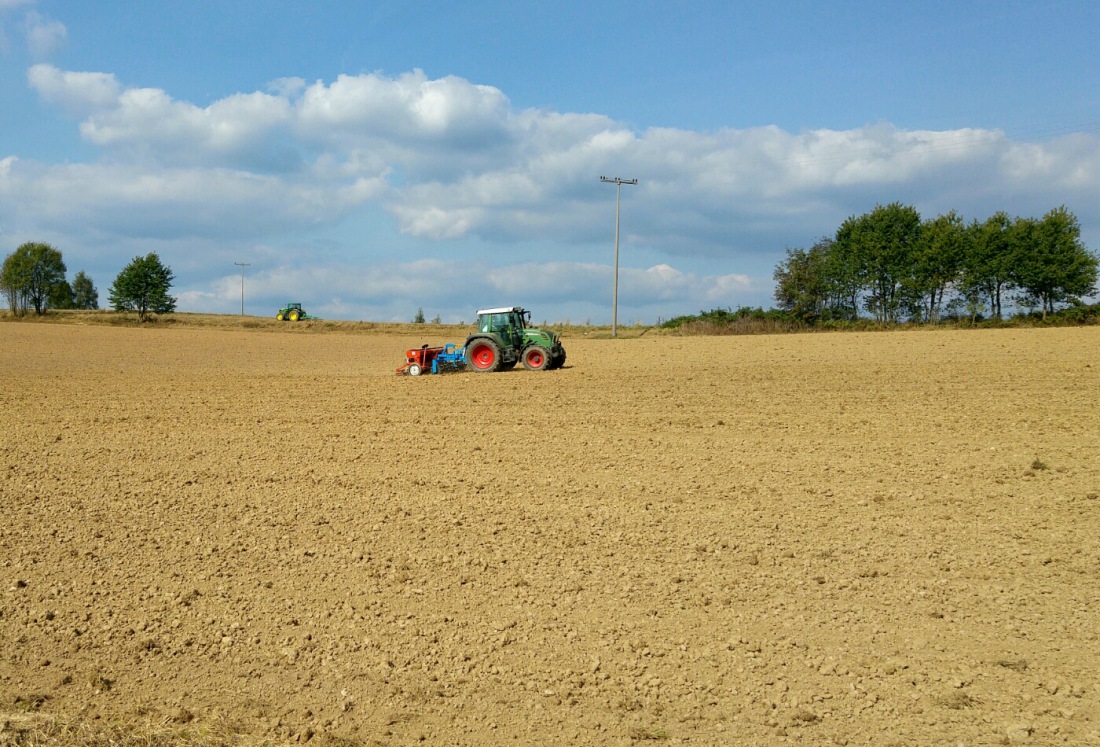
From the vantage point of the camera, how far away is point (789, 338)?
4053 centimetres

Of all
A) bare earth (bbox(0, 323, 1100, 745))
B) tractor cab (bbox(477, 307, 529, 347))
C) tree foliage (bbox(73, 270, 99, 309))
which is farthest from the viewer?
tree foliage (bbox(73, 270, 99, 309))

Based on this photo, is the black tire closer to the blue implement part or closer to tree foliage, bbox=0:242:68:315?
the blue implement part

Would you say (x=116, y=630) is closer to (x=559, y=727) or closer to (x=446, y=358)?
(x=559, y=727)

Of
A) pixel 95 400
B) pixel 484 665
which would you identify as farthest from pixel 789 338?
pixel 484 665

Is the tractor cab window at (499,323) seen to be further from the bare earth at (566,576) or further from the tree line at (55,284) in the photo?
the tree line at (55,284)

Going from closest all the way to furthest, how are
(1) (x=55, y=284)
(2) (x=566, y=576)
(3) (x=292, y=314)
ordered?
1. (2) (x=566, y=576)
2. (3) (x=292, y=314)
3. (1) (x=55, y=284)

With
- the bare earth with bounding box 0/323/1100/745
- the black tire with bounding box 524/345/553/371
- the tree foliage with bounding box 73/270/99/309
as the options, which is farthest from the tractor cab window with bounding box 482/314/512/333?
the tree foliage with bounding box 73/270/99/309

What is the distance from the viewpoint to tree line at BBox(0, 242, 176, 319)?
80312 millimetres

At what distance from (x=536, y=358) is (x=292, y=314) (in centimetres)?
5313

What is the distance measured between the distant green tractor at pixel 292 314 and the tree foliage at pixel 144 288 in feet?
48.0

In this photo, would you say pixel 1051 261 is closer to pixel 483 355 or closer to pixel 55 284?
pixel 483 355

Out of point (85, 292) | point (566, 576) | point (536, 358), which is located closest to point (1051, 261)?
point (536, 358)

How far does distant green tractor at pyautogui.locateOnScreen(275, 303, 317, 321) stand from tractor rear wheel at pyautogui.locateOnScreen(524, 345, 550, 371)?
170 ft

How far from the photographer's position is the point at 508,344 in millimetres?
25375
